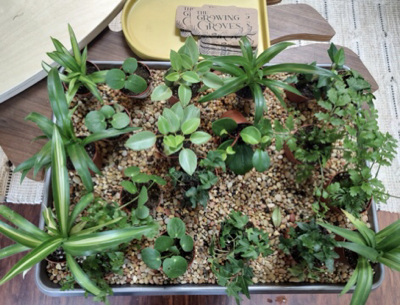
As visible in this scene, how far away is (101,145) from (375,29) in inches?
71.1

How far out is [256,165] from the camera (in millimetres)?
1052

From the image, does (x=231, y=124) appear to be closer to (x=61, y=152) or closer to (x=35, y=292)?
(x=61, y=152)

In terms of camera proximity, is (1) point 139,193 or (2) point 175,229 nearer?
(2) point 175,229

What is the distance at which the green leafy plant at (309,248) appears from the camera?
3.25ft

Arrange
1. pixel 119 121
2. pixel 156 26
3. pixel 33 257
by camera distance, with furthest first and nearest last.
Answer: pixel 156 26 < pixel 119 121 < pixel 33 257

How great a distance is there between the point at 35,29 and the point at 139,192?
729mm

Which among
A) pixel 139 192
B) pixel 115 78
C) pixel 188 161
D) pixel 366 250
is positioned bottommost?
pixel 366 250

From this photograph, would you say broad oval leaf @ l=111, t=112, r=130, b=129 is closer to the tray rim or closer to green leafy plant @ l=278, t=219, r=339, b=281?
the tray rim

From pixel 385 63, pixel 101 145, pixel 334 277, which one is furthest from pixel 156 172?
pixel 385 63

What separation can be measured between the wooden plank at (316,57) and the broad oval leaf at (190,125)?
499mm

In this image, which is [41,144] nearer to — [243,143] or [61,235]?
[61,235]

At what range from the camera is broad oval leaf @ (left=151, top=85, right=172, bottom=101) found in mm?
1121

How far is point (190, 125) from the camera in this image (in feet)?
3.42

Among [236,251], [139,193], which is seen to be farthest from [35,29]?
[236,251]
